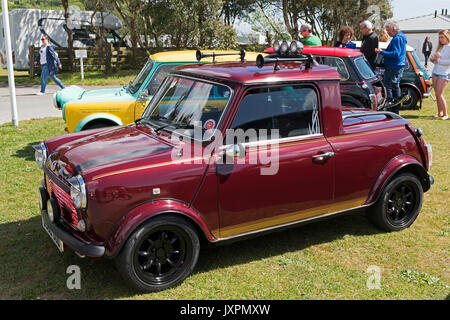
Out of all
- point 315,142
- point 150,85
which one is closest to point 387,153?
point 315,142

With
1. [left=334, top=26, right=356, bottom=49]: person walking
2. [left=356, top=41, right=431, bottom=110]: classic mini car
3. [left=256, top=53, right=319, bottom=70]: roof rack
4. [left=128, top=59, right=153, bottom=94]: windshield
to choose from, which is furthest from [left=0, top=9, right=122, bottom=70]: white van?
[left=256, top=53, right=319, bottom=70]: roof rack

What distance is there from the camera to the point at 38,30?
21922 millimetres

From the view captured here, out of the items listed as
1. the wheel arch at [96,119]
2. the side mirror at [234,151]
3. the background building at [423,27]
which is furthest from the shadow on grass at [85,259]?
the background building at [423,27]

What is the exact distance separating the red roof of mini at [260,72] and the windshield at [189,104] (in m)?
0.11

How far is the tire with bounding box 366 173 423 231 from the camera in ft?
16.1

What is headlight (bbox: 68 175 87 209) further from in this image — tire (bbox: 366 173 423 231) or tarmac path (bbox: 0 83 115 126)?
tarmac path (bbox: 0 83 115 126)

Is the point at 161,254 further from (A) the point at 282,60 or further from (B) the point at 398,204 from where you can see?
(B) the point at 398,204

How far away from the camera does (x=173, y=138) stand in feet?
13.6

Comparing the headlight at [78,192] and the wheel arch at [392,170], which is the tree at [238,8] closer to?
the wheel arch at [392,170]

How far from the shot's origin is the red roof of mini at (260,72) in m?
4.12

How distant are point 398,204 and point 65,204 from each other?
353 cm

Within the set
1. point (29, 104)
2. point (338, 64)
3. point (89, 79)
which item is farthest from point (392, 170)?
point (89, 79)
